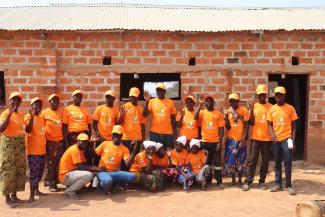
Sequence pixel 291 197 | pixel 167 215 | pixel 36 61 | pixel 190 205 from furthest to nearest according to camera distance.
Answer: pixel 36 61 < pixel 291 197 < pixel 190 205 < pixel 167 215

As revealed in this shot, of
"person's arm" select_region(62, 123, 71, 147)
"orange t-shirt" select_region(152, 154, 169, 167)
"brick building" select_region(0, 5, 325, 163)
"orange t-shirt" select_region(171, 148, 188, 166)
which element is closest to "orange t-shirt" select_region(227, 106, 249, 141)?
"orange t-shirt" select_region(171, 148, 188, 166)

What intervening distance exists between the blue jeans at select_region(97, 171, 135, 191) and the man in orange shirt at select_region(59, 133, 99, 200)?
188 millimetres

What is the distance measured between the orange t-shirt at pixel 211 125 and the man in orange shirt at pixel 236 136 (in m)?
0.16

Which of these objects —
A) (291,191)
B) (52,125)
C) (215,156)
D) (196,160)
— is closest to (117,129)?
(52,125)

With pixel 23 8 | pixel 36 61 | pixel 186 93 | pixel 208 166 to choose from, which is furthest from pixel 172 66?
A: pixel 23 8

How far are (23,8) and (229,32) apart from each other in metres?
5.21

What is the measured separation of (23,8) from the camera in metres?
9.75

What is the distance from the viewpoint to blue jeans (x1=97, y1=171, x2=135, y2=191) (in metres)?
6.43

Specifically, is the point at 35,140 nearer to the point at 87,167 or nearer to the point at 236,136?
the point at 87,167

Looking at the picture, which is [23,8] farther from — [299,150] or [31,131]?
[299,150]

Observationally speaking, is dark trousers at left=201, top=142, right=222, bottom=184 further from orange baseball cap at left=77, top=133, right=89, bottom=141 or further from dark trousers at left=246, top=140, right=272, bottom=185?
orange baseball cap at left=77, top=133, right=89, bottom=141

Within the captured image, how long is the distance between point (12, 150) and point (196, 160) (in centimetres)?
310

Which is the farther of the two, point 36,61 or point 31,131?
point 36,61

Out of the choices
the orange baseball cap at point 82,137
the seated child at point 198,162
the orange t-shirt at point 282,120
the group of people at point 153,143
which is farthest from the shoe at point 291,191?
the orange baseball cap at point 82,137
